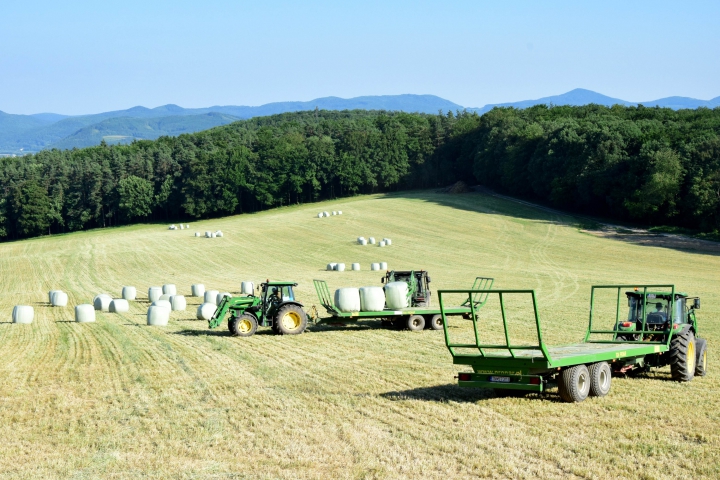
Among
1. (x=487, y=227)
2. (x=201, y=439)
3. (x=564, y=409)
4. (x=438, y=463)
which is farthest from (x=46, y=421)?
(x=487, y=227)

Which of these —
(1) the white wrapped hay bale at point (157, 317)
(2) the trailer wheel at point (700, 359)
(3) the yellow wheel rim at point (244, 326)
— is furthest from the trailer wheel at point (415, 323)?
(2) the trailer wheel at point (700, 359)

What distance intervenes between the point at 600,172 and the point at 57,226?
234ft

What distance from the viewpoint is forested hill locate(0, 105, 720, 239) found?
72188mm

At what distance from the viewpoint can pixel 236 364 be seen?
19.1 m

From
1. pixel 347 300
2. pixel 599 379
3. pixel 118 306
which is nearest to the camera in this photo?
pixel 599 379

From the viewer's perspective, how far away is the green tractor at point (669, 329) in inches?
628

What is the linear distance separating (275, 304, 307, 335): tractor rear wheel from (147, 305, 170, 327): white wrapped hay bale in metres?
5.70

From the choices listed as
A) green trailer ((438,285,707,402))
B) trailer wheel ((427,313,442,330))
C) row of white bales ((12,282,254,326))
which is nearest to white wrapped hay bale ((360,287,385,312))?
trailer wheel ((427,313,442,330))

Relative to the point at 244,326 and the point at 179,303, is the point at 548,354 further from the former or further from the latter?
the point at 179,303

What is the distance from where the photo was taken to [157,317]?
90.4 feet

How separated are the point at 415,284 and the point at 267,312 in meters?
6.01

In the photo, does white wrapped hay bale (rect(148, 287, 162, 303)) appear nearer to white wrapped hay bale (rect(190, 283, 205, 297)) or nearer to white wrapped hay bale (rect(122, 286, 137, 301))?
white wrapped hay bale (rect(122, 286, 137, 301))

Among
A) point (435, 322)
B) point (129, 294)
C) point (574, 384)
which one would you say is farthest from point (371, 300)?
point (129, 294)

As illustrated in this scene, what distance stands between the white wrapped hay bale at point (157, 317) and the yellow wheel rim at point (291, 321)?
5866mm
